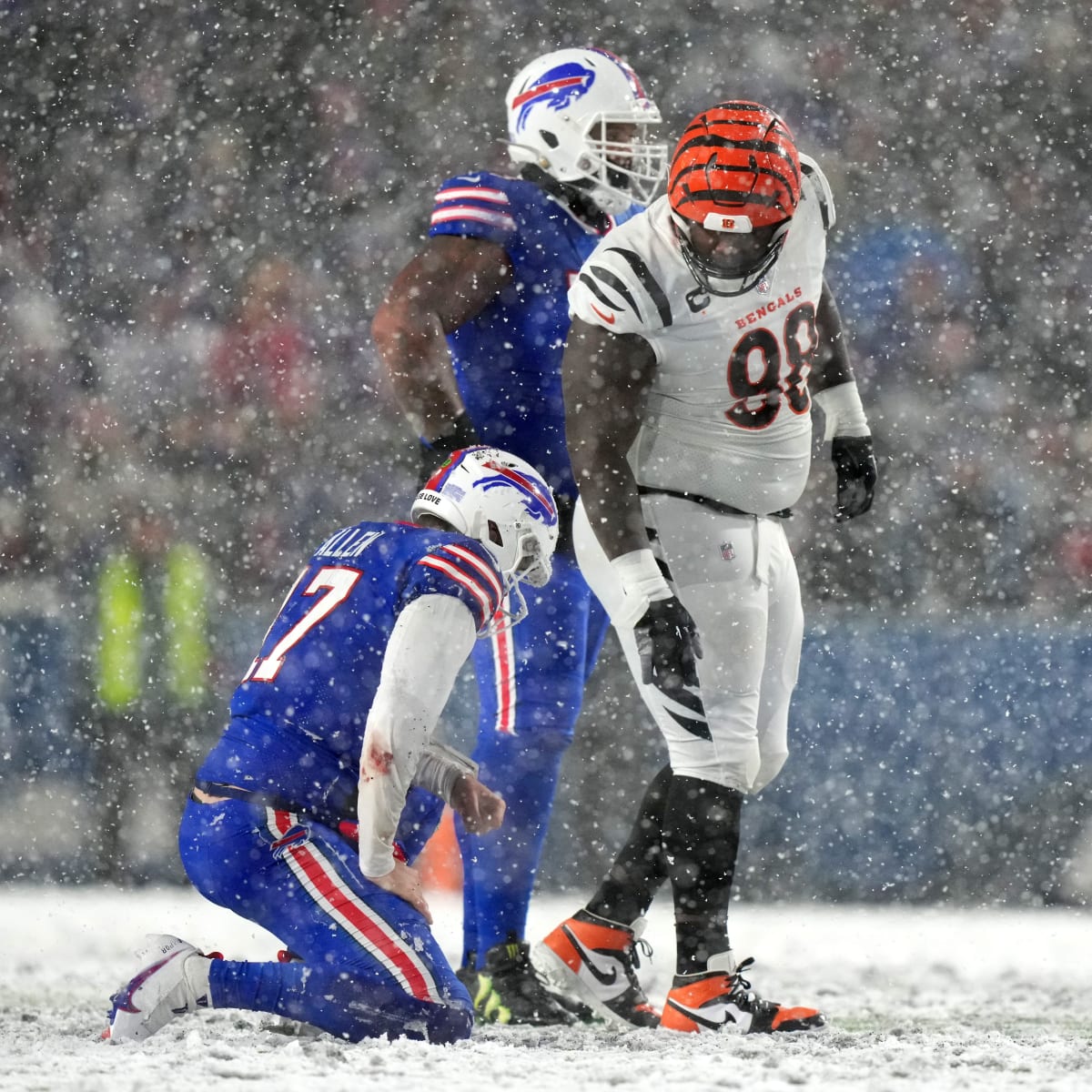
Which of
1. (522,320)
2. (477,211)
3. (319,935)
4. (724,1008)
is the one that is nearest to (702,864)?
(724,1008)

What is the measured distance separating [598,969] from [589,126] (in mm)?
1491

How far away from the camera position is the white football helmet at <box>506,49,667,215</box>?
3.04 m

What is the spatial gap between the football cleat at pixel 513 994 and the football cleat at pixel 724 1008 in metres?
0.25

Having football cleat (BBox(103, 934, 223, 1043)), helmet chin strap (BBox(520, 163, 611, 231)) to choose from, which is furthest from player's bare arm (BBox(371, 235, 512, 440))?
football cleat (BBox(103, 934, 223, 1043))

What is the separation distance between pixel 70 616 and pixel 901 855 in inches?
97.6

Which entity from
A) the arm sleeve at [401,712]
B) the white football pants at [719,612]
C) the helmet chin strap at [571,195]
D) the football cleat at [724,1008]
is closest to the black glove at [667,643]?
the white football pants at [719,612]

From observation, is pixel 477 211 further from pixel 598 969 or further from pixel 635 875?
pixel 598 969

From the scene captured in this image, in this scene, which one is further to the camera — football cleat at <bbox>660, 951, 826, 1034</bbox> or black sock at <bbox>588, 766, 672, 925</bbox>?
black sock at <bbox>588, 766, 672, 925</bbox>

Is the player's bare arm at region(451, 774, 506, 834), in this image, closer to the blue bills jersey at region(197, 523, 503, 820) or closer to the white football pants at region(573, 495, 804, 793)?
the blue bills jersey at region(197, 523, 503, 820)

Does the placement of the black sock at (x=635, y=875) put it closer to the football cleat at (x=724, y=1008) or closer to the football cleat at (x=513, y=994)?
the football cleat at (x=513, y=994)

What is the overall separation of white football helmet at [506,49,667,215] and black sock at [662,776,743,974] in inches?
44.2

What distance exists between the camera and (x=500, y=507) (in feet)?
8.59

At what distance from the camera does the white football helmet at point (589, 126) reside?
3.04 meters

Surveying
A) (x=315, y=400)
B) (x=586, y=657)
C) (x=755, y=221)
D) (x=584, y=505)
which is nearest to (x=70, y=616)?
(x=315, y=400)
